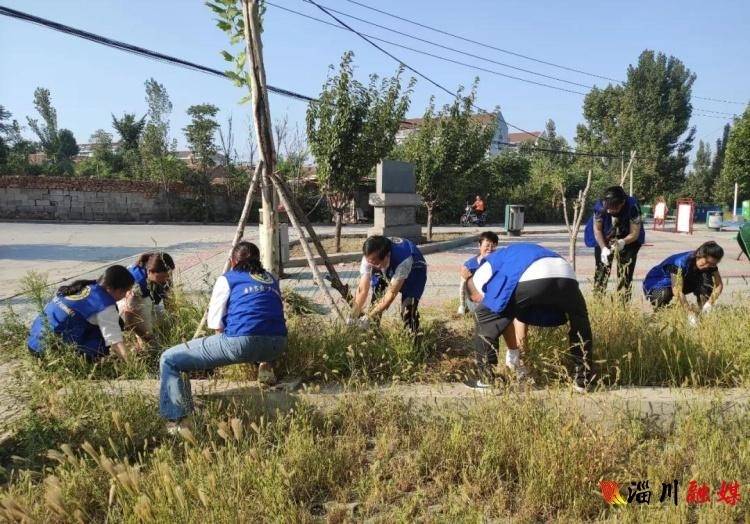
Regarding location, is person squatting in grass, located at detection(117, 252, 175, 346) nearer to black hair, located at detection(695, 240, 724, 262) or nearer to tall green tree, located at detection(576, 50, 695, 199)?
black hair, located at detection(695, 240, 724, 262)

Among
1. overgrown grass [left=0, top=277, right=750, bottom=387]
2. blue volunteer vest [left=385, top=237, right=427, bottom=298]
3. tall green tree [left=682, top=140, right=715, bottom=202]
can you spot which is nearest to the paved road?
overgrown grass [left=0, top=277, right=750, bottom=387]

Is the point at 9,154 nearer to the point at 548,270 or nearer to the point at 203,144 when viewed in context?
the point at 203,144

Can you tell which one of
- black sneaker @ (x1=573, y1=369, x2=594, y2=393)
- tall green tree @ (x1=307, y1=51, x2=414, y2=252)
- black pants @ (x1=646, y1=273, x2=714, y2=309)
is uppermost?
tall green tree @ (x1=307, y1=51, x2=414, y2=252)

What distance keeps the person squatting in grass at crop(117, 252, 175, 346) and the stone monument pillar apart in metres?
8.46

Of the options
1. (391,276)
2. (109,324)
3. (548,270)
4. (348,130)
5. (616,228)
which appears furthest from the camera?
(348,130)

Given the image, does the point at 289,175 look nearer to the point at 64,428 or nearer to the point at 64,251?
the point at 64,251

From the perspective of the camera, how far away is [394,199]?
508 inches

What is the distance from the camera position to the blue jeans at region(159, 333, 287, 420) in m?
2.87

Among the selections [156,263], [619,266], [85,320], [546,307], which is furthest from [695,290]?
[85,320]

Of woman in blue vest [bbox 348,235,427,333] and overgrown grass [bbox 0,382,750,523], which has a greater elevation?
woman in blue vest [bbox 348,235,427,333]

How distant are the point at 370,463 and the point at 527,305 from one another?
1339 millimetres

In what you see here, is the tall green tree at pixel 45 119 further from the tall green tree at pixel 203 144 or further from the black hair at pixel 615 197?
the black hair at pixel 615 197

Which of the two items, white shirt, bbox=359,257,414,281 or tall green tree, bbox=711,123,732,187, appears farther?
tall green tree, bbox=711,123,732,187

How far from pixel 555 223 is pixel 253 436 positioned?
27.8 metres
